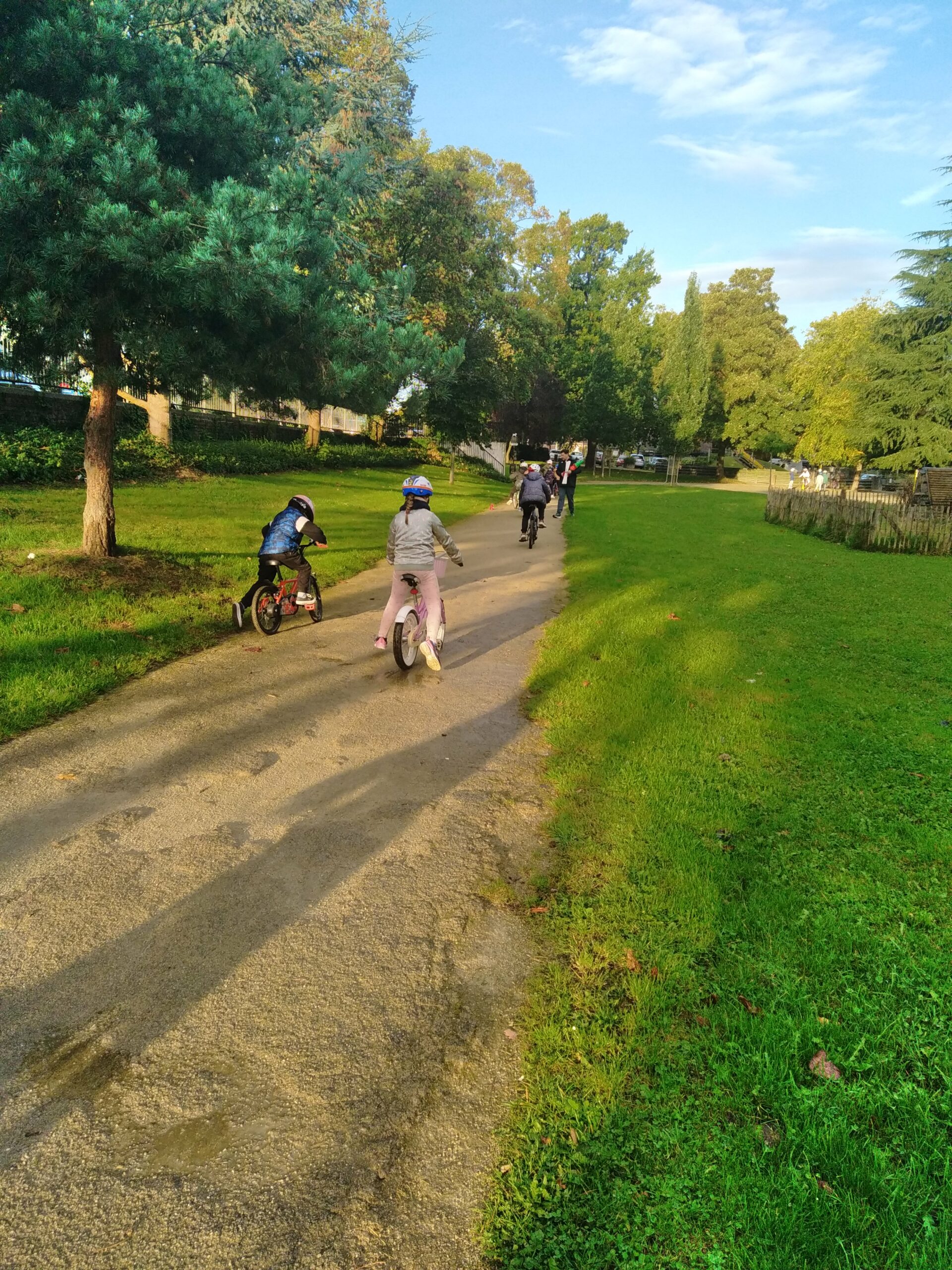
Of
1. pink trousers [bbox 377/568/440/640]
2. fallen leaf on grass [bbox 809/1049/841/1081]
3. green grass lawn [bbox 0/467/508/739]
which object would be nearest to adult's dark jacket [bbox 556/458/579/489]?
green grass lawn [bbox 0/467/508/739]

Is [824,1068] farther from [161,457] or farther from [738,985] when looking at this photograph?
[161,457]

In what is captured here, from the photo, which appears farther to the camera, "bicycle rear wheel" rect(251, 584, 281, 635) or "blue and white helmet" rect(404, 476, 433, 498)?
"bicycle rear wheel" rect(251, 584, 281, 635)

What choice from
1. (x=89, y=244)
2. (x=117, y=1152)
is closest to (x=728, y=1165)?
(x=117, y=1152)

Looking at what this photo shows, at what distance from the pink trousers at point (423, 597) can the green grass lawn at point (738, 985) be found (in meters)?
1.16

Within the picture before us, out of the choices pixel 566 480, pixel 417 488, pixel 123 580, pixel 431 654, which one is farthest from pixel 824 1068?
pixel 566 480

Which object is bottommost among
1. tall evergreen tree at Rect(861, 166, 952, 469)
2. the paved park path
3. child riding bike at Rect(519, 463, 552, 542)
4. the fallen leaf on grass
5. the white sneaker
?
the paved park path

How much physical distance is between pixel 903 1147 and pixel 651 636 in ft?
22.2

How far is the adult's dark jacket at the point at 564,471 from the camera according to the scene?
23.5 meters

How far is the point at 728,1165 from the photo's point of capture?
2.17m

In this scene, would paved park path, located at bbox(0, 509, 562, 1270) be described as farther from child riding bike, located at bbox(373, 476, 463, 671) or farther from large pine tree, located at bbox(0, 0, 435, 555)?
large pine tree, located at bbox(0, 0, 435, 555)

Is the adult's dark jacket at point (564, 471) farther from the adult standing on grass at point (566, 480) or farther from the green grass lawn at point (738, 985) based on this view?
the green grass lawn at point (738, 985)

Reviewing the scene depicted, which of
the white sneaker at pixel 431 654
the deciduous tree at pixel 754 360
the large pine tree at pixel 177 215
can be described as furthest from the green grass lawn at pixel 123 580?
the deciduous tree at pixel 754 360

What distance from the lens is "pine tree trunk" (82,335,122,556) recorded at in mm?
8445

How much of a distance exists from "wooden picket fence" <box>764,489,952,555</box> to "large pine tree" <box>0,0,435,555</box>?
15.0m
